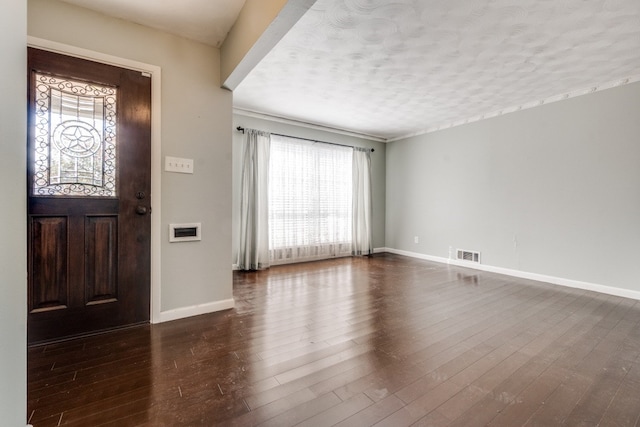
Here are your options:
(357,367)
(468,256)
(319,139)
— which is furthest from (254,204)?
(468,256)

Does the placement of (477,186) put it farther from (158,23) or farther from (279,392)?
(158,23)

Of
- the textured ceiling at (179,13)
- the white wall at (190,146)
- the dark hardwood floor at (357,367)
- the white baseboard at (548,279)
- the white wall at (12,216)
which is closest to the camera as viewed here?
the white wall at (12,216)

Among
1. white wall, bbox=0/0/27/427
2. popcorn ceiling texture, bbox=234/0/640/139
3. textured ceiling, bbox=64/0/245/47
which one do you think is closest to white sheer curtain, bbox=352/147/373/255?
popcorn ceiling texture, bbox=234/0/640/139

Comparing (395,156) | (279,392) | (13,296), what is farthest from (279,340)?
(395,156)

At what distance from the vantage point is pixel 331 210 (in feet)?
17.6

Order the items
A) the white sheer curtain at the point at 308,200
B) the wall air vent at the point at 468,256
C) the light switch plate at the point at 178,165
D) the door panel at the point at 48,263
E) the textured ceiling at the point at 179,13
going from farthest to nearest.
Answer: the white sheer curtain at the point at 308,200
the wall air vent at the point at 468,256
the light switch plate at the point at 178,165
the textured ceiling at the point at 179,13
the door panel at the point at 48,263

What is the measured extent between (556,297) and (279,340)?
3.20 metres

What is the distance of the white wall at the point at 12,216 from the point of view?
2.83 ft

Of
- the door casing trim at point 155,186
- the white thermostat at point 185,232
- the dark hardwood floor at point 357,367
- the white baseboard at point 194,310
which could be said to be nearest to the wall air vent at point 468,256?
the dark hardwood floor at point 357,367

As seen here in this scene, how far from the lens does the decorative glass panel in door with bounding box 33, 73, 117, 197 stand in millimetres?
1942

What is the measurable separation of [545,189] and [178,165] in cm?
460

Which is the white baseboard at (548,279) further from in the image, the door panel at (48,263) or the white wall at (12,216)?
the door panel at (48,263)

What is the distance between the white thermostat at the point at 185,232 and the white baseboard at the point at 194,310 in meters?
0.62

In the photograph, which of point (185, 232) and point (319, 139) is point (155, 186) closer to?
point (185, 232)
